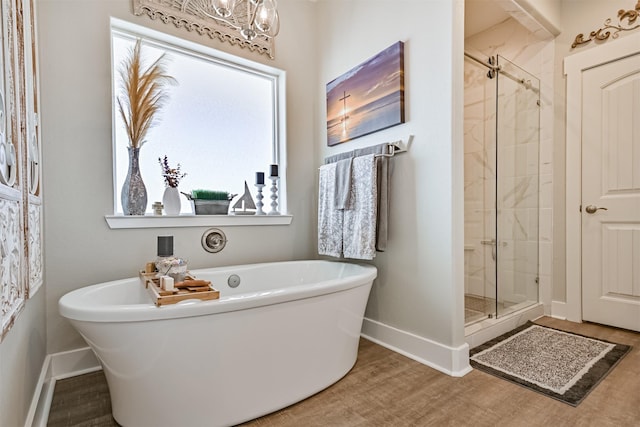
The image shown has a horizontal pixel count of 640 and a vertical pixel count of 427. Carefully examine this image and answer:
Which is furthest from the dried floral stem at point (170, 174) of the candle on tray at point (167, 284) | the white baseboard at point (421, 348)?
the white baseboard at point (421, 348)

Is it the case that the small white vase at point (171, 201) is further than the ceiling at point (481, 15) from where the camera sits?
No

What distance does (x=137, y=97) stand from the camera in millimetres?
2066

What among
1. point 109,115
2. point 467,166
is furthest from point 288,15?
point 467,166

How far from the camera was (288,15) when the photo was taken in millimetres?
2770

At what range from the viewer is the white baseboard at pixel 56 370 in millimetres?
1438

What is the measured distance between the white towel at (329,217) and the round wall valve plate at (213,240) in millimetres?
751

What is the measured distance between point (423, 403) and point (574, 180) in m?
2.27

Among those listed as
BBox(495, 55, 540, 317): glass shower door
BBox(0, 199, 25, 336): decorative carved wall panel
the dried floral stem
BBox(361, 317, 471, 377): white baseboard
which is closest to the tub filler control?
the dried floral stem

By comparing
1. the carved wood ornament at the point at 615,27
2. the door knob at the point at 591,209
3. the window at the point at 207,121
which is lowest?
the door knob at the point at 591,209

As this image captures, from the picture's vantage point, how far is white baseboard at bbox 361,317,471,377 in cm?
178

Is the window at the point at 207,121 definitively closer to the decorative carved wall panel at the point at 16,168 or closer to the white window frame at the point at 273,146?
the white window frame at the point at 273,146

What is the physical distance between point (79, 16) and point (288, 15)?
1.55 m

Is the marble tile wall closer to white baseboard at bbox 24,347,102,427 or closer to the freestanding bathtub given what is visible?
the freestanding bathtub

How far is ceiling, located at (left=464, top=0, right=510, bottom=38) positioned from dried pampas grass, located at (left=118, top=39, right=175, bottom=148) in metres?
2.55
